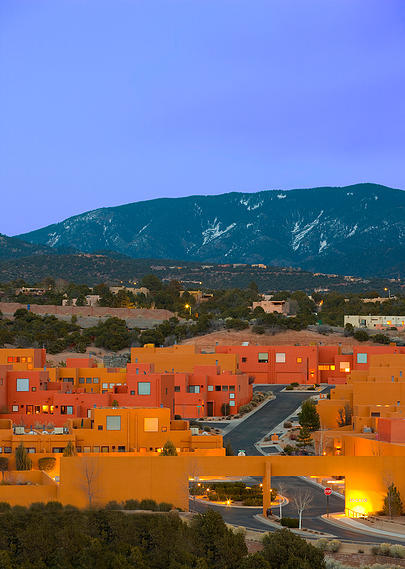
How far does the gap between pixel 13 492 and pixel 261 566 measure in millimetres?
10044

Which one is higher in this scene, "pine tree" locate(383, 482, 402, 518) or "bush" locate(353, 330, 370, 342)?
"bush" locate(353, 330, 370, 342)

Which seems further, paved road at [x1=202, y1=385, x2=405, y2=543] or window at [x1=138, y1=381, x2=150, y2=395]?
window at [x1=138, y1=381, x2=150, y2=395]

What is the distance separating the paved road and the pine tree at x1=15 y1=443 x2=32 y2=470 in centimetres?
757

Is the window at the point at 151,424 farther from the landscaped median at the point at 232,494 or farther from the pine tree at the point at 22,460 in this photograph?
the pine tree at the point at 22,460

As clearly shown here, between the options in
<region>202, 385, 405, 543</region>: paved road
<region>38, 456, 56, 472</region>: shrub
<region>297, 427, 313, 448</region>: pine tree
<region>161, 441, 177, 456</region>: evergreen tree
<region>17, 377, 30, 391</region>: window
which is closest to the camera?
<region>202, 385, 405, 543</region>: paved road

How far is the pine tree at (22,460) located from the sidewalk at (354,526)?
478 inches

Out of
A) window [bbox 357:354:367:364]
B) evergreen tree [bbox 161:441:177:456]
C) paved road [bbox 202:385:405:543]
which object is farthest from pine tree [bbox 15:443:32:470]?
window [bbox 357:354:367:364]

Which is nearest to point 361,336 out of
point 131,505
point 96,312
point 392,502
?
point 96,312

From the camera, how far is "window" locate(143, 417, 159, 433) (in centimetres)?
4594

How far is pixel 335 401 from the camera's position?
54.8 metres

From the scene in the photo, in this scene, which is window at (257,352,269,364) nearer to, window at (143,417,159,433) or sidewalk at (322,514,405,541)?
window at (143,417,159,433)

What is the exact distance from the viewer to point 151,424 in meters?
46.1

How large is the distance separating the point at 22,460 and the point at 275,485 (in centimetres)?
999

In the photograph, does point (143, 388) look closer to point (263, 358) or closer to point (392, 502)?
point (263, 358)
